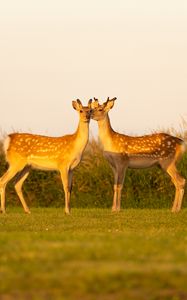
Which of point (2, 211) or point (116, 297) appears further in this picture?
point (2, 211)

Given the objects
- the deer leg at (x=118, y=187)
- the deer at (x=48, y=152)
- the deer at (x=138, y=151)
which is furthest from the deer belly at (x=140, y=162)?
the deer at (x=48, y=152)

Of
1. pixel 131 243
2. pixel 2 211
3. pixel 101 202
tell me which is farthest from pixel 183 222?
pixel 131 243

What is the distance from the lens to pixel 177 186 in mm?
23328

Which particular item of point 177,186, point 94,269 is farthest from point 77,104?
point 94,269

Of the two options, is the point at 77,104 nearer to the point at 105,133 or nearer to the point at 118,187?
the point at 105,133

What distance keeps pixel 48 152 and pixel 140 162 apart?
226 centimetres

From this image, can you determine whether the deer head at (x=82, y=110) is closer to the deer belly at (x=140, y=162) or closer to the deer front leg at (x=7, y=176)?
the deer belly at (x=140, y=162)

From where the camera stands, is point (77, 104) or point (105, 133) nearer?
point (77, 104)

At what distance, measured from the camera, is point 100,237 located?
35.4ft

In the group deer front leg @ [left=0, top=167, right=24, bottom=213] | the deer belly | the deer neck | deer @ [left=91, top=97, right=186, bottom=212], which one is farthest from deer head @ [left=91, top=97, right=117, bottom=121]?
deer front leg @ [left=0, top=167, right=24, bottom=213]

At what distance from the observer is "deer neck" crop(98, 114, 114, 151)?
2369 cm

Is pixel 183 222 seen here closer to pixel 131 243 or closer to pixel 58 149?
pixel 58 149

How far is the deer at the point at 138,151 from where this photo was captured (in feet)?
76.8

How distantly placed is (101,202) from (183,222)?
25.1 ft
